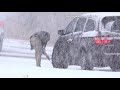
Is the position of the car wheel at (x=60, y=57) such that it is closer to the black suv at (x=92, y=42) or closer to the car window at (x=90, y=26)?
the black suv at (x=92, y=42)

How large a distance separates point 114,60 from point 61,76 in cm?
100

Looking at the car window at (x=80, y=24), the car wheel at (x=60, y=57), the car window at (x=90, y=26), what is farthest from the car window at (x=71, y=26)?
the car window at (x=90, y=26)

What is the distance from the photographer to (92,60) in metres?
11.9

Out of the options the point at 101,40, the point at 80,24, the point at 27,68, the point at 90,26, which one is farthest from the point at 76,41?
the point at 27,68

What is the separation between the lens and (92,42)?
1189cm

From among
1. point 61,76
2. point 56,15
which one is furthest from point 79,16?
point 61,76

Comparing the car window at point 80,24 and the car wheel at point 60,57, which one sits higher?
the car window at point 80,24

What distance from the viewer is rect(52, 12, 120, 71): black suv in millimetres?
11844

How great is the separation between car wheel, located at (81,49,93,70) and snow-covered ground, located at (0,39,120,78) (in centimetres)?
8

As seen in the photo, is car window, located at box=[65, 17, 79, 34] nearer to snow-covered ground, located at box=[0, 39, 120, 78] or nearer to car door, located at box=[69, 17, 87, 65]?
car door, located at box=[69, 17, 87, 65]

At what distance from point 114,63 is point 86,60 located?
51cm

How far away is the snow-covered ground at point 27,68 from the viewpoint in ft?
39.2

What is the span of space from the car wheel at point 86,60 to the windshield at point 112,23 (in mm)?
584

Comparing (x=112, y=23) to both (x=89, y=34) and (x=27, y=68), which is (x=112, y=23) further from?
(x=27, y=68)
